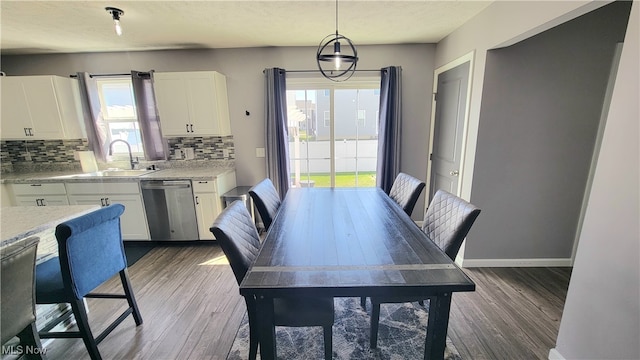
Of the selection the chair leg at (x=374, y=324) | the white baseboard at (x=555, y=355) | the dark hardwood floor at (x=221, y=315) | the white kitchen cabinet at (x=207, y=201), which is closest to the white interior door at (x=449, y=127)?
the dark hardwood floor at (x=221, y=315)

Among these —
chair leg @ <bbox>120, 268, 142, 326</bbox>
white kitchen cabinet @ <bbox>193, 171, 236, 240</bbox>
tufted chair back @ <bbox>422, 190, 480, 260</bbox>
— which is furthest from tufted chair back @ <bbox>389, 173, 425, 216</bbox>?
chair leg @ <bbox>120, 268, 142, 326</bbox>

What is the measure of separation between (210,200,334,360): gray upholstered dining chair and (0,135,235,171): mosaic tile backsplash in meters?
2.23

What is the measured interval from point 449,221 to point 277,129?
2.36m

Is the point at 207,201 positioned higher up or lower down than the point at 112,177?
lower down

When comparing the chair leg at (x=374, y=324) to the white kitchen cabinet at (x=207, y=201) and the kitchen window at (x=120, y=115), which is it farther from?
the kitchen window at (x=120, y=115)

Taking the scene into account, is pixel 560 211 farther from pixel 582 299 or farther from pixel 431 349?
pixel 431 349

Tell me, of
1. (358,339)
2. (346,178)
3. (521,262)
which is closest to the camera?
(358,339)

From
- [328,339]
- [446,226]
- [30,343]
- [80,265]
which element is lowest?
[328,339]

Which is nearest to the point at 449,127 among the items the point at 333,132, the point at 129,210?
the point at 333,132

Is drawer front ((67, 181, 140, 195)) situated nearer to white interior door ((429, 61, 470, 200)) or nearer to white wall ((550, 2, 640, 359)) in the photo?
white interior door ((429, 61, 470, 200))

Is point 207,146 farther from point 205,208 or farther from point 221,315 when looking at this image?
point 221,315

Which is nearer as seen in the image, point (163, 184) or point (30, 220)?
point (30, 220)

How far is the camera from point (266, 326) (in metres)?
1.17

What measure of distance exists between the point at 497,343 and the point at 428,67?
9.72 feet
